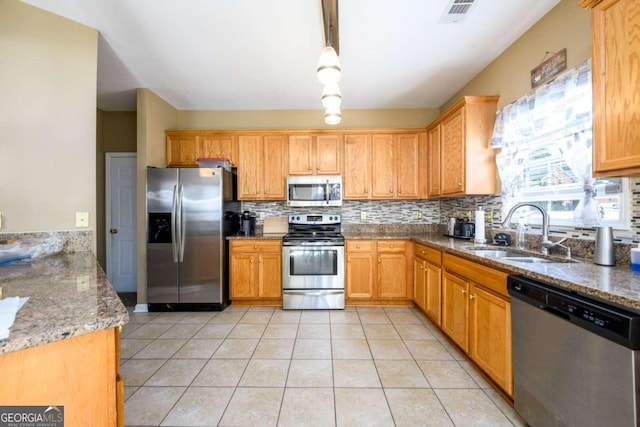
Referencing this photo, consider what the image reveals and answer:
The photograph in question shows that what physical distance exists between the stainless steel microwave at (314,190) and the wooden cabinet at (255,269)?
68cm

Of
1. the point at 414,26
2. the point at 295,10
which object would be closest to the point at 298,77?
the point at 295,10

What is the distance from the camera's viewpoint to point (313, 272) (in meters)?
3.46

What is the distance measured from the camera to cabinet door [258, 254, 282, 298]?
3.54 meters

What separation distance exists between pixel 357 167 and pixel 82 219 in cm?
303

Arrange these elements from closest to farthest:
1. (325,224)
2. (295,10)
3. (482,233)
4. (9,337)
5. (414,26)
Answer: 1. (9,337)
2. (295,10)
3. (414,26)
4. (482,233)
5. (325,224)

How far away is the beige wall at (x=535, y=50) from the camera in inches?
74.3

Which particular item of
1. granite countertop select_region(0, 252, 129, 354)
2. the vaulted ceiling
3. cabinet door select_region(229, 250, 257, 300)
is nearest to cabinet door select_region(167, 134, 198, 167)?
the vaulted ceiling

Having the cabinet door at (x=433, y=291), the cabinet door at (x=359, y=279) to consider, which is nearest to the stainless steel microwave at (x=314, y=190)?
the cabinet door at (x=359, y=279)

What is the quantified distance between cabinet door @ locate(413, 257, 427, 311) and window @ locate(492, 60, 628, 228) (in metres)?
1.07

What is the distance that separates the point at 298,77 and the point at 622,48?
2592 millimetres

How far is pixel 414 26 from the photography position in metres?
2.28

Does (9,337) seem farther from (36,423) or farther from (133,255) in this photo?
(133,255)

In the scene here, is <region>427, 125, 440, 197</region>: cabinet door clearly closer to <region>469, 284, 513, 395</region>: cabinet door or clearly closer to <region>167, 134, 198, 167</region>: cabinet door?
<region>469, 284, 513, 395</region>: cabinet door

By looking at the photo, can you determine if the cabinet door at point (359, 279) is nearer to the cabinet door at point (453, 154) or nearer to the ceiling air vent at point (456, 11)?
the cabinet door at point (453, 154)
